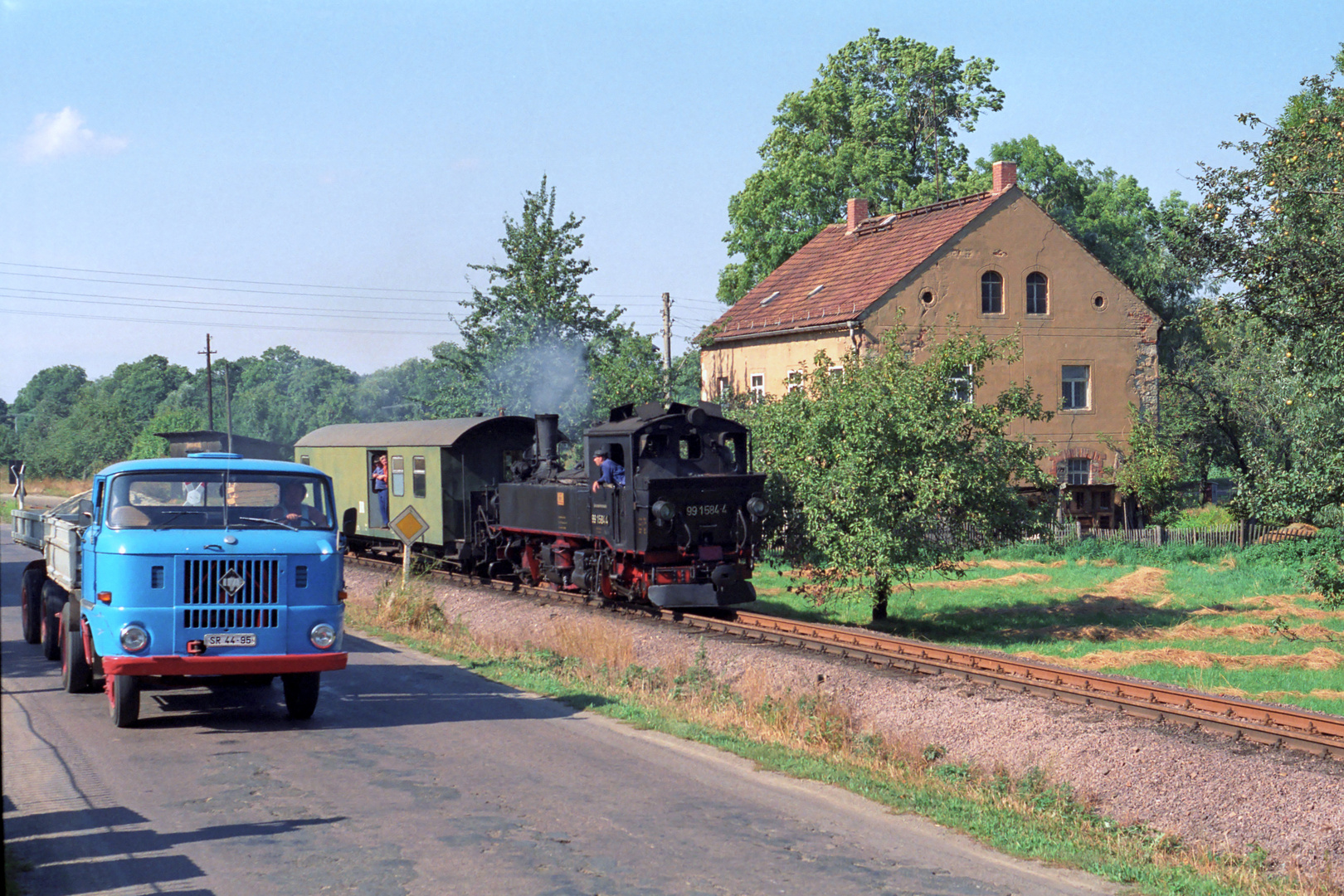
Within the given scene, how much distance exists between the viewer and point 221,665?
396 inches

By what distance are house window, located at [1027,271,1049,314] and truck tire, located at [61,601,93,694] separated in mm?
30564

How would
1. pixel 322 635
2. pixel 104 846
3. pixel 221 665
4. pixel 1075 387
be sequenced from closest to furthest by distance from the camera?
pixel 104 846, pixel 221 665, pixel 322 635, pixel 1075 387

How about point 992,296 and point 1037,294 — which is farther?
point 1037,294

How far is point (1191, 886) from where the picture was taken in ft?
23.3

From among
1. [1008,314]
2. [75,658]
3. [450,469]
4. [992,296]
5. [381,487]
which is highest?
[992,296]

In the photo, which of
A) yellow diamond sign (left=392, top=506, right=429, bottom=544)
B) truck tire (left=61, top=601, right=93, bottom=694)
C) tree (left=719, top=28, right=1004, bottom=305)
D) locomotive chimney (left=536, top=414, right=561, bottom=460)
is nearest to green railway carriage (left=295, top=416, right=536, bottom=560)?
locomotive chimney (left=536, top=414, right=561, bottom=460)

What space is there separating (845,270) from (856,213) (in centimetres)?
385

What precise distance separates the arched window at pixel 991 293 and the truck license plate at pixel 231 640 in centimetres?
2935

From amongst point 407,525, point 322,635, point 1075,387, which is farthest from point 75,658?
point 1075,387

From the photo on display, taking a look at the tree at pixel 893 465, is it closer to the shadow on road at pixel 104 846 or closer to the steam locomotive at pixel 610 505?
the steam locomotive at pixel 610 505

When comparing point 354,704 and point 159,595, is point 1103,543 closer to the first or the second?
point 354,704

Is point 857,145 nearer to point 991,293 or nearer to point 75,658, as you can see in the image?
point 991,293

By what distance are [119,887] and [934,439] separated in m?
14.4

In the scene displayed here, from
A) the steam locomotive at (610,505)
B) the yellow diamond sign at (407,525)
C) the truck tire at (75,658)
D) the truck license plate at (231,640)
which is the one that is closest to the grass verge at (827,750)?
the yellow diamond sign at (407,525)
